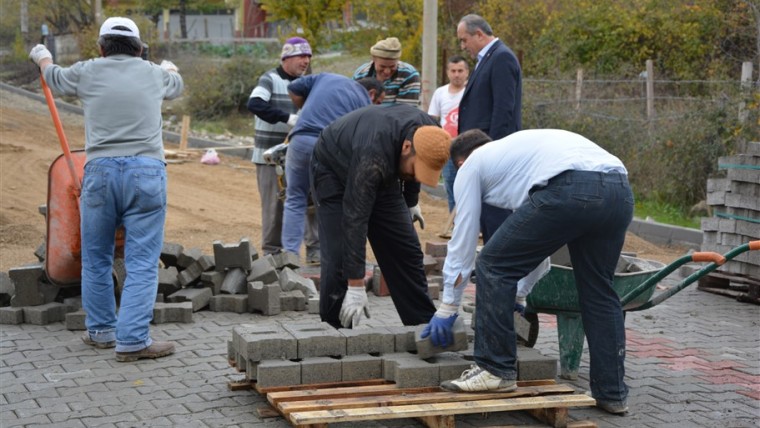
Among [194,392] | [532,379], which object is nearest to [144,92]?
[194,392]

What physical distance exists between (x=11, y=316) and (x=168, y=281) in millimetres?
1190

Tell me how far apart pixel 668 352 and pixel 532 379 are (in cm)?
200

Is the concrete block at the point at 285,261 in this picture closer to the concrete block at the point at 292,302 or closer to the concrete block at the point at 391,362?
the concrete block at the point at 292,302

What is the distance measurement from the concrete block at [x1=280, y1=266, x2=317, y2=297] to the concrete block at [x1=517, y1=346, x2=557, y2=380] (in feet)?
9.91

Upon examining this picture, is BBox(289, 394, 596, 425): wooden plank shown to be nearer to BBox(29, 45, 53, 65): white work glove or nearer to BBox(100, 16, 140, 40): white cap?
BBox(100, 16, 140, 40): white cap

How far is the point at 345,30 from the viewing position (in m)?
22.7

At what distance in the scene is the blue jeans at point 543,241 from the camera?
5039 millimetres

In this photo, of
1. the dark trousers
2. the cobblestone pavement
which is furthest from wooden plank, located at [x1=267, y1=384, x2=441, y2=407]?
the dark trousers

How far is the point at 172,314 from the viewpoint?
7.47 metres

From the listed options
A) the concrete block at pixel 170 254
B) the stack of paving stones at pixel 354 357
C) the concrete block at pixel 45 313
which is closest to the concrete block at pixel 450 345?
the stack of paving stones at pixel 354 357

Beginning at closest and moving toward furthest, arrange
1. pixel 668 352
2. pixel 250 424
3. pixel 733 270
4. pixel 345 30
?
pixel 250 424 → pixel 668 352 → pixel 733 270 → pixel 345 30

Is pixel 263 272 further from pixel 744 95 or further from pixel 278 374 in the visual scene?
pixel 744 95

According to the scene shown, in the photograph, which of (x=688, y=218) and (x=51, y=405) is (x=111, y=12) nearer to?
(x=688, y=218)

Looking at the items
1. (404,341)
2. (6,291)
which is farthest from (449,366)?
(6,291)
